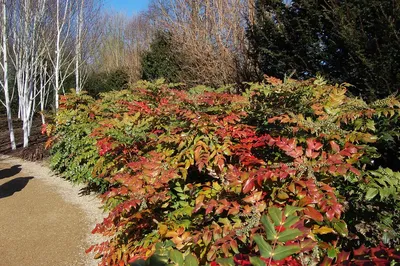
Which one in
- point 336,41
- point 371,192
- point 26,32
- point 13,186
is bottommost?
point 13,186

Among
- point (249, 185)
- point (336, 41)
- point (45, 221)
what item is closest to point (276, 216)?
point (249, 185)

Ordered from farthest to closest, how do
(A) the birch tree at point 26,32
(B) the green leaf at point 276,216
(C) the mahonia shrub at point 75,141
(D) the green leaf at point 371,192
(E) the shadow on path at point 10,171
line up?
(A) the birch tree at point 26,32
(E) the shadow on path at point 10,171
(C) the mahonia shrub at point 75,141
(D) the green leaf at point 371,192
(B) the green leaf at point 276,216

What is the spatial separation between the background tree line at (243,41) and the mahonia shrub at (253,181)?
1004mm

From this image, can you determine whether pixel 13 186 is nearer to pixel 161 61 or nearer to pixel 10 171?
pixel 10 171

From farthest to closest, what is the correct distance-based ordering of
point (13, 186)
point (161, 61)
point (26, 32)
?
1. point (161, 61)
2. point (26, 32)
3. point (13, 186)

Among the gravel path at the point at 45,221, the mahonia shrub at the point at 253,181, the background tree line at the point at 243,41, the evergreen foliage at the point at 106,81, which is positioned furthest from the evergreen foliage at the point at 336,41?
the evergreen foliage at the point at 106,81

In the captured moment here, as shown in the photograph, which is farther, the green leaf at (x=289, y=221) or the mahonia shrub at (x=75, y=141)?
the mahonia shrub at (x=75, y=141)

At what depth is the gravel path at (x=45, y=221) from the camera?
321 cm

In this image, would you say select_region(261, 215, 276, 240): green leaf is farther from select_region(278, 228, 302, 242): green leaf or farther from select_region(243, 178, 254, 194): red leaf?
select_region(243, 178, 254, 194): red leaf

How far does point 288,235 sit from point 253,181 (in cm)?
65

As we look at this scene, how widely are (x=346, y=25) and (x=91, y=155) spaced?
3957mm

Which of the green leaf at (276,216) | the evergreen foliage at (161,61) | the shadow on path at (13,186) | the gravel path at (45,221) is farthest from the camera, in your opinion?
the evergreen foliage at (161,61)

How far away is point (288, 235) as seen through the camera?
0.91 meters

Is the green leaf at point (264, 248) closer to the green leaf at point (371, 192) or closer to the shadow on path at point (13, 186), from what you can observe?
the green leaf at point (371, 192)
